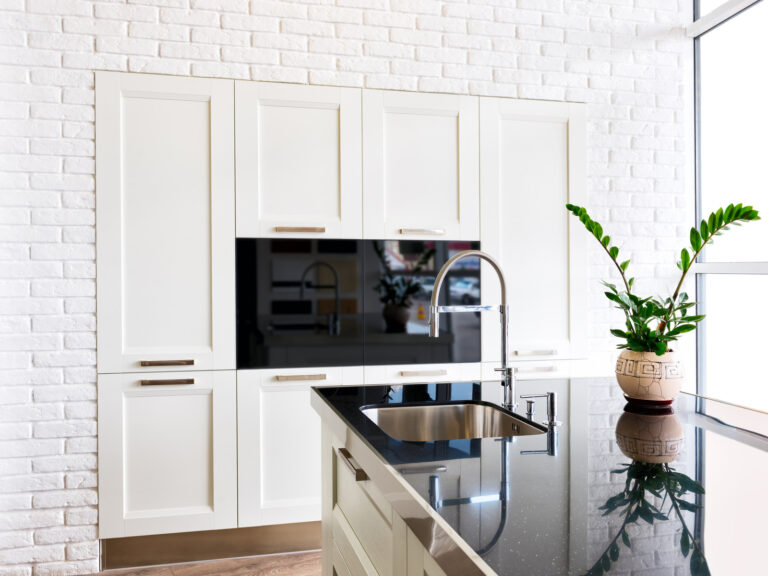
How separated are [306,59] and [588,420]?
2261mm

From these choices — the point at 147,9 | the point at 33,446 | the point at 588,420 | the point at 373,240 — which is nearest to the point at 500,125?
the point at 373,240

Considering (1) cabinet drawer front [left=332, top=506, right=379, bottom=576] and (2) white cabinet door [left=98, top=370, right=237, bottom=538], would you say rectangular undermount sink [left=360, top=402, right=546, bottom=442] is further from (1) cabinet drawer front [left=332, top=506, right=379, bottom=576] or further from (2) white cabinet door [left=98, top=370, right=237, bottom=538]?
(2) white cabinet door [left=98, top=370, right=237, bottom=538]

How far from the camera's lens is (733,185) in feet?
11.2

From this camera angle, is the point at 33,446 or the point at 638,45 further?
the point at 638,45

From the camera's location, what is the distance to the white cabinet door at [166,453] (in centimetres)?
286

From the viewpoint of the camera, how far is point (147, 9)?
2916 millimetres

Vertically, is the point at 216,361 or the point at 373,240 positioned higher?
the point at 373,240

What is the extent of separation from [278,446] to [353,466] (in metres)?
1.69

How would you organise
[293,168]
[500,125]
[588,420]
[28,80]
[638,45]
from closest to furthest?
1. [588,420]
2. [28,80]
3. [293,168]
4. [500,125]
5. [638,45]

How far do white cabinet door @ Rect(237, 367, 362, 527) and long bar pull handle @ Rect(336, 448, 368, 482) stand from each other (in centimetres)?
150

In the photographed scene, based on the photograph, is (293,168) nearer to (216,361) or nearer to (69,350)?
(216,361)

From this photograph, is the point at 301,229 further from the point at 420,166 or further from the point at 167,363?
the point at 167,363

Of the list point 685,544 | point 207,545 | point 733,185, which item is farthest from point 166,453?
point 733,185

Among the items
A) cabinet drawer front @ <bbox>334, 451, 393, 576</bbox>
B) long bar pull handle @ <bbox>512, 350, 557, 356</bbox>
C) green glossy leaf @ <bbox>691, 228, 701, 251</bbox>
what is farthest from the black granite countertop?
long bar pull handle @ <bbox>512, 350, 557, 356</bbox>
